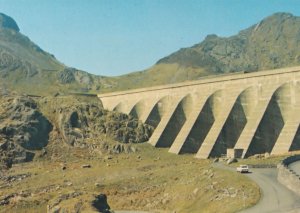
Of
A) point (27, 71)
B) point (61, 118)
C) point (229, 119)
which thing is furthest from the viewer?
point (27, 71)

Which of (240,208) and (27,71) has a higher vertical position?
(27,71)

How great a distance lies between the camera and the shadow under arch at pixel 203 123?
71250 millimetres

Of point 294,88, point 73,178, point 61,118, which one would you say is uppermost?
point 294,88

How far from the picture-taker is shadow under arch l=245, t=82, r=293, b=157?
62969mm

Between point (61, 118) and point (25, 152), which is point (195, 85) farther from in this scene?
point (25, 152)

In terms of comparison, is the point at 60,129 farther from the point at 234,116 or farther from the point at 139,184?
the point at 139,184

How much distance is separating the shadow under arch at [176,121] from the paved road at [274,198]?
115 feet

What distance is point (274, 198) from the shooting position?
3397cm

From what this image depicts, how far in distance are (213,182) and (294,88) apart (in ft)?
86.7

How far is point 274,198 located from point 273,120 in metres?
31.8

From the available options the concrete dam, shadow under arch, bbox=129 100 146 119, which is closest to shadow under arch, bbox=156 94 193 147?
the concrete dam

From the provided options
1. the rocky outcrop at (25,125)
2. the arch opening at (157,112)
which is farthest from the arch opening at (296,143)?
the rocky outcrop at (25,125)

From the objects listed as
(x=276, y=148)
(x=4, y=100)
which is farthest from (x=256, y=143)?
(x=4, y=100)

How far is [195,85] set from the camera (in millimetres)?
80500
